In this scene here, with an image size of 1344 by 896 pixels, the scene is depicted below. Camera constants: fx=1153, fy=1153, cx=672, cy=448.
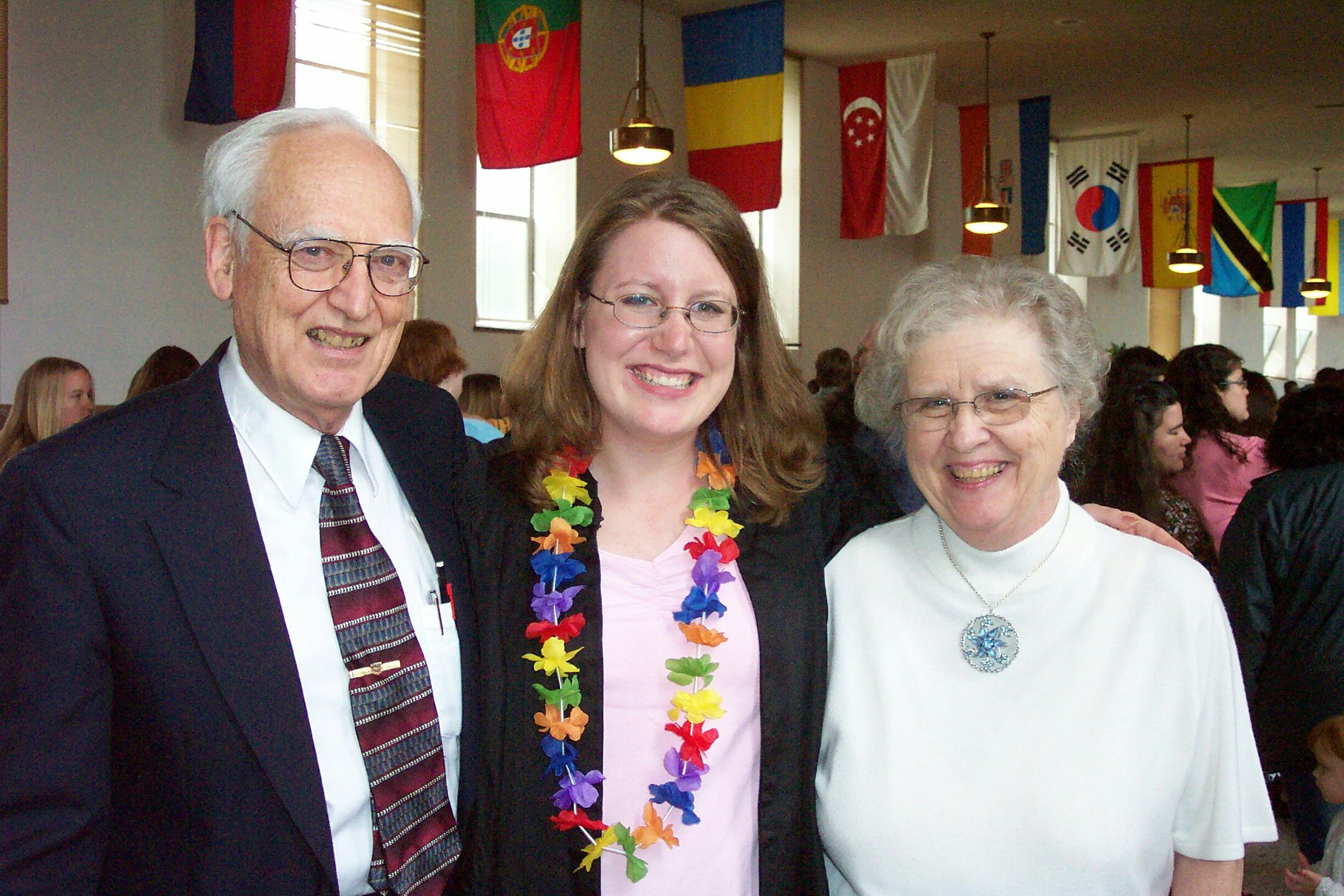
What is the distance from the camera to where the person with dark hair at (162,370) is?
4703 mm

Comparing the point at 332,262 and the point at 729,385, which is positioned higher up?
the point at 332,262

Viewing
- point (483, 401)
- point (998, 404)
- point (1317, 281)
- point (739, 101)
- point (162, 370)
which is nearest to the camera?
point (998, 404)

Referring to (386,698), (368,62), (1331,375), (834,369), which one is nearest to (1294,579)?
(834,369)

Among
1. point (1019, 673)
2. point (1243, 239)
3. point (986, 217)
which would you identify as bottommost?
point (1019, 673)

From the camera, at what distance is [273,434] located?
1693 millimetres

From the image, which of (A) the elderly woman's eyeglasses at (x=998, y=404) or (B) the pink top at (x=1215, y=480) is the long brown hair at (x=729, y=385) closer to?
(A) the elderly woman's eyeglasses at (x=998, y=404)

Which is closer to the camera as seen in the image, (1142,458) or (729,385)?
(729,385)

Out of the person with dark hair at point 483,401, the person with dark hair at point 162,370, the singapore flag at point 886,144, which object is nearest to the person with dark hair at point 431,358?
the person with dark hair at point 483,401

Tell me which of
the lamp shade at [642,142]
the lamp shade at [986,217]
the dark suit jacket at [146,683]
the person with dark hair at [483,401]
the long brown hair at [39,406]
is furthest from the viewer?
the lamp shade at [986,217]

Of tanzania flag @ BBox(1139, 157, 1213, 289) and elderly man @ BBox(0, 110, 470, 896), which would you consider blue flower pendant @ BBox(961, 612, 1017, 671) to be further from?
tanzania flag @ BBox(1139, 157, 1213, 289)

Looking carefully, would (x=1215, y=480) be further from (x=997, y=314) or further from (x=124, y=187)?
(x=124, y=187)

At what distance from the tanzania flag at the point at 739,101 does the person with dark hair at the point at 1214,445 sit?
14.1 ft

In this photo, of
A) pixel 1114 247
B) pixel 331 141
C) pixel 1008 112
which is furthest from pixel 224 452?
pixel 1008 112

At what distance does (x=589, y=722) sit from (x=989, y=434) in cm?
80
